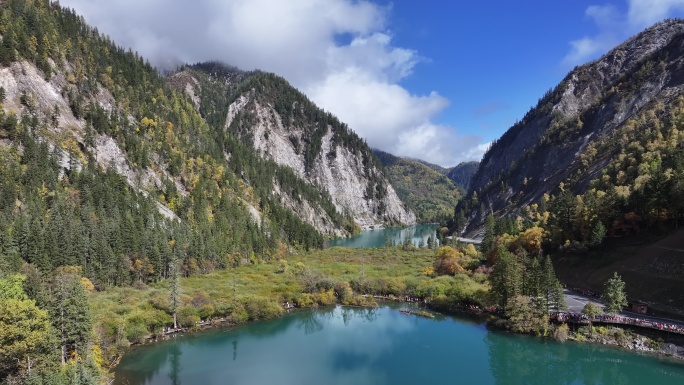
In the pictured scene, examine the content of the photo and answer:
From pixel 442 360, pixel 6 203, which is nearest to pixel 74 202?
pixel 6 203

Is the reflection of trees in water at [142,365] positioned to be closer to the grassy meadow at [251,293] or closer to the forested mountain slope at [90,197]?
the grassy meadow at [251,293]

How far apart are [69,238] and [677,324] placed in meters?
103

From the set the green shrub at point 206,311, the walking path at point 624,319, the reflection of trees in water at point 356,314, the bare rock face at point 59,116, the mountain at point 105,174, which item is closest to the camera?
the walking path at point 624,319

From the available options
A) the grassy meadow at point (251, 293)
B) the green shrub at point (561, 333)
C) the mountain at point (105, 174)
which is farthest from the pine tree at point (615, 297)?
the mountain at point (105, 174)

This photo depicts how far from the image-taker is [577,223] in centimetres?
9256

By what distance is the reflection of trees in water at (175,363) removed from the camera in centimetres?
5528

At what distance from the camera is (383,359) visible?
207 feet

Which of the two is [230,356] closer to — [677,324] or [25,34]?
[677,324]

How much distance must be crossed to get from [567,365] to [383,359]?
84.1 feet

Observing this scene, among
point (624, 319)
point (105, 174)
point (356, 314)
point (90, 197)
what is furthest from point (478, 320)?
point (105, 174)

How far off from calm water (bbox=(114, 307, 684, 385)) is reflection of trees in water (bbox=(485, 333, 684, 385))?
0.38 ft

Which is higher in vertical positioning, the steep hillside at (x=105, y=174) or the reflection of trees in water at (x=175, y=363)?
the steep hillside at (x=105, y=174)

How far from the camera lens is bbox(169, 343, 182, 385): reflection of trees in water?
55.3 metres

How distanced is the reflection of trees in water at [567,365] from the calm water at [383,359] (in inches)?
4.5
